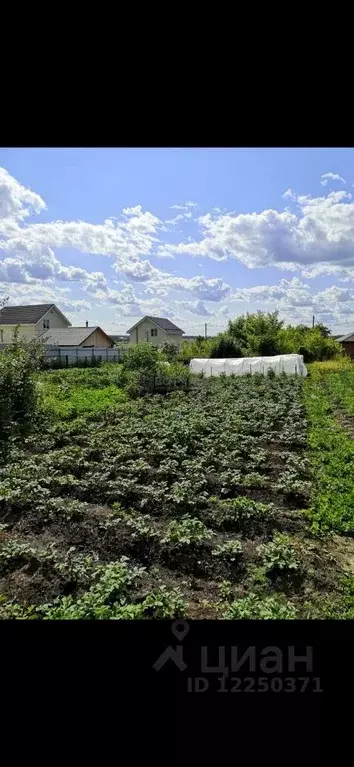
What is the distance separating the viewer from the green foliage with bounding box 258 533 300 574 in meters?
2.36

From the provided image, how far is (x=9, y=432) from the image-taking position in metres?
5.50

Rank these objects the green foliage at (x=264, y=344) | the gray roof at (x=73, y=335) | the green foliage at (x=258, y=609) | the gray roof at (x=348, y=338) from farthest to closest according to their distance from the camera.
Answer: the gray roof at (x=348, y=338) → the green foliage at (x=264, y=344) → the gray roof at (x=73, y=335) → the green foliage at (x=258, y=609)

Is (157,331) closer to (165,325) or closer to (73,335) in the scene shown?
(165,325)

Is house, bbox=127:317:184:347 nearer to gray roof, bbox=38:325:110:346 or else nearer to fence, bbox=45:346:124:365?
fence, bbox=45:346:124:365

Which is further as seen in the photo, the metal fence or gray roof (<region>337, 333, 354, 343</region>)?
gray roof (<region>337, 333, 354, 343</region>)

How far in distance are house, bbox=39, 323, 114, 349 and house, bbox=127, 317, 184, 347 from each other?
91cm

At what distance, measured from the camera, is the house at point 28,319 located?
6825mm

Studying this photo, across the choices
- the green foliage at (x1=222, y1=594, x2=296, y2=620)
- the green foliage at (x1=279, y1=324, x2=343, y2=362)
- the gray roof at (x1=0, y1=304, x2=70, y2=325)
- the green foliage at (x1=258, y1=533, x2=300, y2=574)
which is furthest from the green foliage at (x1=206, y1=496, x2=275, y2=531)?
the green foliage at (x1=279, y1=324, x2=343, y2=362)
